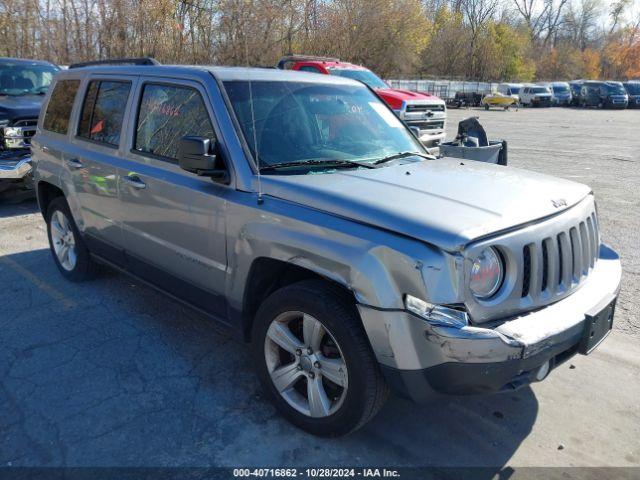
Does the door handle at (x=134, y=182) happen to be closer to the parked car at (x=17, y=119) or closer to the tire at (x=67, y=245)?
the tire at (x=67, y=245)

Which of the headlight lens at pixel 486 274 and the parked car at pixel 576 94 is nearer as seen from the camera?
the headlight lens at pixel 486 274

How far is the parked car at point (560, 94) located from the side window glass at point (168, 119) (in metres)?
45.5

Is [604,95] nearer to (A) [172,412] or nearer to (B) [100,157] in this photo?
(B) [100,157]

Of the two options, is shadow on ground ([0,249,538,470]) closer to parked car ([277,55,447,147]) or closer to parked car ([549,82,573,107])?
parked car ([277,55,447,147])

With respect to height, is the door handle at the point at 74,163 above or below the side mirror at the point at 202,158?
below

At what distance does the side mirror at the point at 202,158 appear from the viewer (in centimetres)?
315

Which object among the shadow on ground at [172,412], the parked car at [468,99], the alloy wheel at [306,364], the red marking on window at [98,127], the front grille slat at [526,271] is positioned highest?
the parked car at [468,99]

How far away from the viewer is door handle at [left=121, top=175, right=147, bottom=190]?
392 centimetres

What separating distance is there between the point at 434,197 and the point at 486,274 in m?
0.54

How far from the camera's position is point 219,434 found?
3117 millimetres

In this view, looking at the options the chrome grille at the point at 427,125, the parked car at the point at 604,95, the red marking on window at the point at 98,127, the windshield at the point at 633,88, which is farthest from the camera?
the windshield at the point at 633,88

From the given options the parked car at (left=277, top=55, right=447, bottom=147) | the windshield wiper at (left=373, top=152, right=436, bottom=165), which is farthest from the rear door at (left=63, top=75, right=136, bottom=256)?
the parked car at (left=277, top=55, right=447, bottom=147)

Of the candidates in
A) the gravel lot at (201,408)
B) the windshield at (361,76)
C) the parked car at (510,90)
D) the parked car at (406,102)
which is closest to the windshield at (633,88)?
the parked car at (510,90)

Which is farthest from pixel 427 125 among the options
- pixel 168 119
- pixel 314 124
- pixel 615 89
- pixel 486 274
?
pixel 615 89
